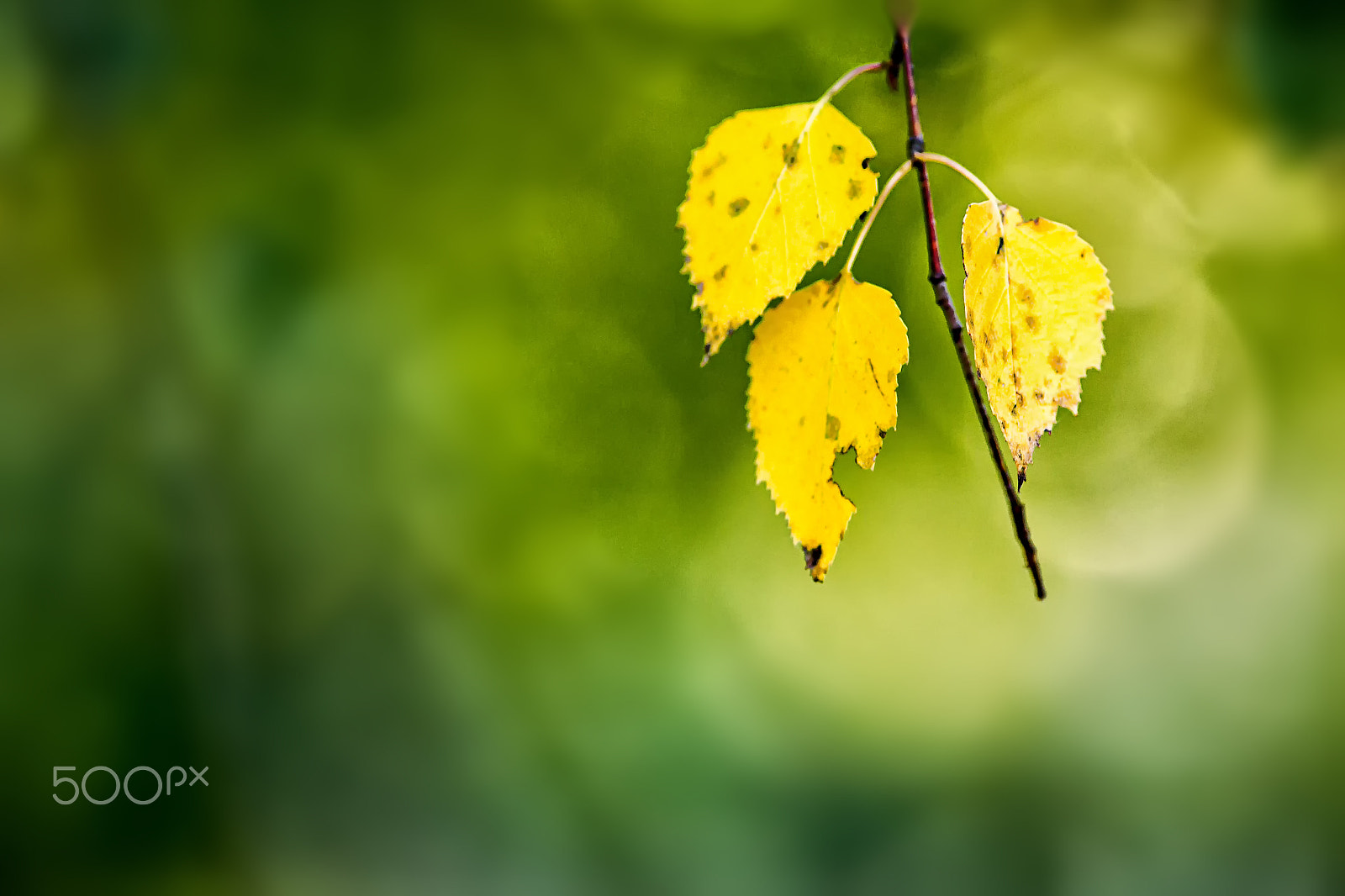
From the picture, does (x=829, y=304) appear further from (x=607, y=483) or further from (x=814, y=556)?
(x=607, y=483)

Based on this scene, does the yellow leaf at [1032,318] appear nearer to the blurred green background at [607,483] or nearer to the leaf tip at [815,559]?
the leaf tip at [815,559]

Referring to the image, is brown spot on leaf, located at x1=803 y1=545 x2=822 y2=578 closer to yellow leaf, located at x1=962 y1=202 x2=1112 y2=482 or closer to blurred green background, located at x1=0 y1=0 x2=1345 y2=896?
yellow leaf, located at x1=962 y1=202 x2=1112 y2=482

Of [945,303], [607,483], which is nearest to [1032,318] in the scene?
[945,303]

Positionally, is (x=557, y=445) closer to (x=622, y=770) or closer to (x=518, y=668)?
(x=518, y=668)

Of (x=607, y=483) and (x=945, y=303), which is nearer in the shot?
(x=945, y=303)

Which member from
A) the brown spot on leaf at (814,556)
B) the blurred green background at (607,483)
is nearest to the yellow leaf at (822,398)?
the brown spot on leaf at (814,556)

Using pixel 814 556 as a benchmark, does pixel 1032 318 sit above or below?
above

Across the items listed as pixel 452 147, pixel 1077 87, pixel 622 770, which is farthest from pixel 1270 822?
pixel 452 147
